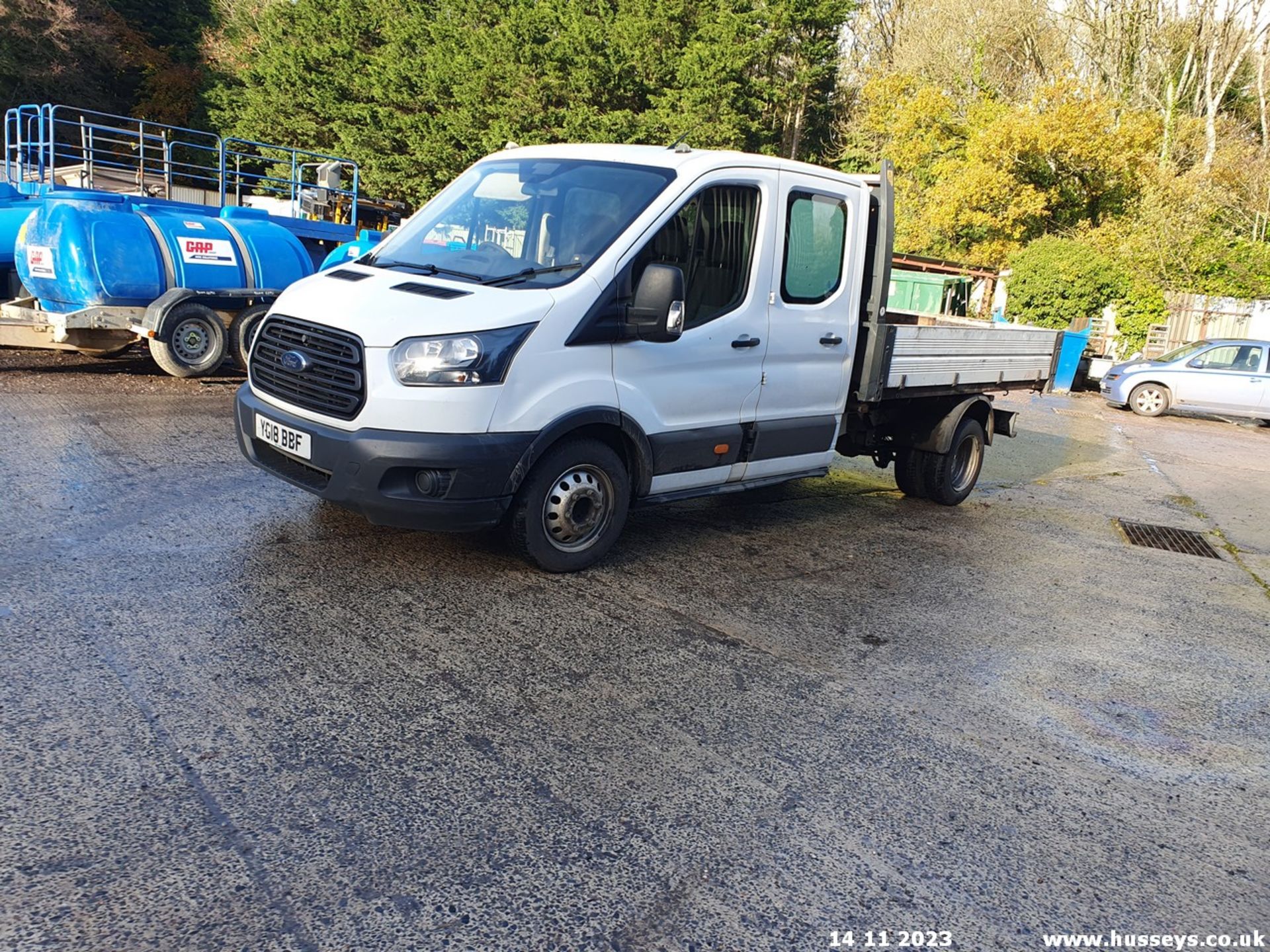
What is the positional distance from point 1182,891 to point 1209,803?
28.7 inches

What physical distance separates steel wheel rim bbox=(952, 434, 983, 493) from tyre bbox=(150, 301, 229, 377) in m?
7.54

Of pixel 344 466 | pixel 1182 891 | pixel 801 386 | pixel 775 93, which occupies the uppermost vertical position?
pixel 775 93

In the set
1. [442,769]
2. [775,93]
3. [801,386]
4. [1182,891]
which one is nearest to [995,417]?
[801,386]

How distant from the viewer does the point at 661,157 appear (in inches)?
216

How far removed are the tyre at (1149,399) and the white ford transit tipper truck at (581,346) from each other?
521 inches

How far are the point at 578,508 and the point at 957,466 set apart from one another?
4.20m

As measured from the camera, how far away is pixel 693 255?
534cm

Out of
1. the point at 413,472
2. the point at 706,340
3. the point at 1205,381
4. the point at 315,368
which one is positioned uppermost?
the point at 706,340

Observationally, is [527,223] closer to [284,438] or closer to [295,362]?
[295,362]

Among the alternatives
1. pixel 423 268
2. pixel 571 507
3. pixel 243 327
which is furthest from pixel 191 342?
pixel 571 507

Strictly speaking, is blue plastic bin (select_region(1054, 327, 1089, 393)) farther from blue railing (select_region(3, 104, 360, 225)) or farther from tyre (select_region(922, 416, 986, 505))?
blue railing (select_region(3, 104, 360, 225))

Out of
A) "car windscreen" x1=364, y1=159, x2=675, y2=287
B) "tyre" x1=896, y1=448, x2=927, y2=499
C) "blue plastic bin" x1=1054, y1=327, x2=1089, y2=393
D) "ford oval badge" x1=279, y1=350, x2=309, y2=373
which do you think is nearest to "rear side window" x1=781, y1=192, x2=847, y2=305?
"car windscreen" x1=364, y1=159, x2=675, y2=287

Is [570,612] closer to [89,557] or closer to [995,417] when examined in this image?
[89,557]

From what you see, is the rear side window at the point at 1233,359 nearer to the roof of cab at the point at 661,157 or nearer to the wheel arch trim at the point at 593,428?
the roof of cab at the point at 661,157
